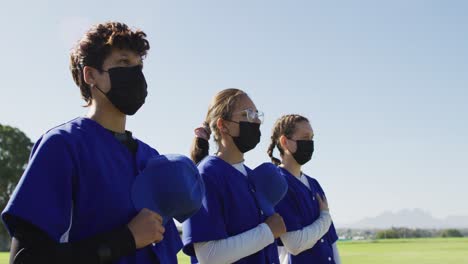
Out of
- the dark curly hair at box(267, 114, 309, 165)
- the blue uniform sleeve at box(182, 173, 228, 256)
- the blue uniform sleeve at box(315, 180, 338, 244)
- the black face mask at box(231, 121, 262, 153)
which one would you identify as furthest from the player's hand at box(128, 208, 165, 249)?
the dark curly hair at box(267, 114, 309, 165)

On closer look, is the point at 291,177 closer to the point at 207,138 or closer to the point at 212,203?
the point at 207,138

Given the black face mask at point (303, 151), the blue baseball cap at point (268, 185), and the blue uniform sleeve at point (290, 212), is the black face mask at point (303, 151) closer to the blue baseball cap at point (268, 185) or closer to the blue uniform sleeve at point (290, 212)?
the blue uniform sleeve at point (290, 212)

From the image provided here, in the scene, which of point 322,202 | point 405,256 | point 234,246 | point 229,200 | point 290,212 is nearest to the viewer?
point 234,246

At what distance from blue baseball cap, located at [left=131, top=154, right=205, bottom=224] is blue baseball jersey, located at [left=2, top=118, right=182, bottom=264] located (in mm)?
86

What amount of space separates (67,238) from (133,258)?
0.37 metres

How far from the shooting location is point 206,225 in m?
4.33

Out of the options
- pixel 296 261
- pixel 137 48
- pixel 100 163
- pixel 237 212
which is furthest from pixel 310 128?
pixel 100 163

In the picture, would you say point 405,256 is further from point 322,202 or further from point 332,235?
point 322,202

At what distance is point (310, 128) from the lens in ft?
21.6

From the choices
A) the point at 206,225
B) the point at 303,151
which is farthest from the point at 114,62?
the point at 303,151

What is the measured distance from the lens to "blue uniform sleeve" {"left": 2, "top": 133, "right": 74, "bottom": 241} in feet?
8.45

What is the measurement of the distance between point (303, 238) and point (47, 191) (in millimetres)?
3316

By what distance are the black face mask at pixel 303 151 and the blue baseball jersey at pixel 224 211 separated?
5.35 feet

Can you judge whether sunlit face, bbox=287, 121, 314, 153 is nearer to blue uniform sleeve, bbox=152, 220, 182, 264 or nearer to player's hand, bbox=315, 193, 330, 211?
player's hand, bbox=315, 193, 330, 211
